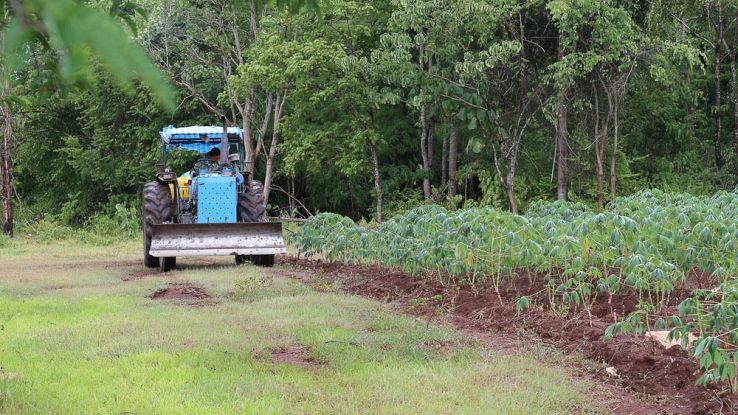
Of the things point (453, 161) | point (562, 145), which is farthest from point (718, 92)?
point (453, 161)

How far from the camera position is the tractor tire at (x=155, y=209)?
13828 mm

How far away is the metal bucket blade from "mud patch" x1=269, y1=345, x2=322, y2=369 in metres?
6.08

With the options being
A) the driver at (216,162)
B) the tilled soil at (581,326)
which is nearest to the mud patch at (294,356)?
the tilled soil at (581,326)

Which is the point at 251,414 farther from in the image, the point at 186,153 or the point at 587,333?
the point at 186,153

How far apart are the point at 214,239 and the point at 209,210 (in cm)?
96

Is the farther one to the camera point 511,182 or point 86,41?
point 511,182

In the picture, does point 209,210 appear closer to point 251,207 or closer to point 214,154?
point 251,207

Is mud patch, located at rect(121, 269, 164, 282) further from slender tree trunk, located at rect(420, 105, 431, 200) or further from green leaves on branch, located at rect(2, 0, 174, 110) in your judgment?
slender tree trunk, located at rect(420, 105, 431, 200)

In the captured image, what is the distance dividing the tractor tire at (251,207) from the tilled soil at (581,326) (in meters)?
2.07

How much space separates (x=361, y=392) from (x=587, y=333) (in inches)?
92.7

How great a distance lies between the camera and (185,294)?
10.2m

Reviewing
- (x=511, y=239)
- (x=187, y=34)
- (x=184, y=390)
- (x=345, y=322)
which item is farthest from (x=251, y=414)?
(x=187, y=34)

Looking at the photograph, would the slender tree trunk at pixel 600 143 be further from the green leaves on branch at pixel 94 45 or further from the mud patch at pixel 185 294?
the green leaves on branch at pixel 94 45

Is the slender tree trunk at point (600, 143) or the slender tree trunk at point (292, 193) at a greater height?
the slender tree trunk at point (600, 143)
